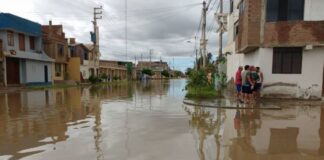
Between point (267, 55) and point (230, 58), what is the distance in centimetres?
1063

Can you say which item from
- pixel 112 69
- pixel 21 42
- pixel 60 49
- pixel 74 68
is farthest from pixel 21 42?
pixel 112 69

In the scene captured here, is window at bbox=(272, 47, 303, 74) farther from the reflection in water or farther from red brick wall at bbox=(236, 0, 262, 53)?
the reflection in water

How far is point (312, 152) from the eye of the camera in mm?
5539

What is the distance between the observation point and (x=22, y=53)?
2922 centimetres

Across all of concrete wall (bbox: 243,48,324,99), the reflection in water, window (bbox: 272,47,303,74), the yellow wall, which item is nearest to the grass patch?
concrete wall (bbox: 243,48,324,99)

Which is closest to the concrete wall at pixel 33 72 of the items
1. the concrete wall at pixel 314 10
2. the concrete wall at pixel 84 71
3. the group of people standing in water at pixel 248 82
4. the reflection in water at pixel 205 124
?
the concrete wall at pixel 84 71

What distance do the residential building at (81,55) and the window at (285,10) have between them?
33.9 meters

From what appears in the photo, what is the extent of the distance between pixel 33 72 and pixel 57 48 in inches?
258

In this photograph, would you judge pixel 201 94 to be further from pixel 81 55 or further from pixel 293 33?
pixel 81 55

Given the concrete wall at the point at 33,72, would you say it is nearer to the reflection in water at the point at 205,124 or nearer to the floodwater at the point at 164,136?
the floodwater at the point at 164,136

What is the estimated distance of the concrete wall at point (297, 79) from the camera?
14296mm

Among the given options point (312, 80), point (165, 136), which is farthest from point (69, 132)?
point (312, 80)

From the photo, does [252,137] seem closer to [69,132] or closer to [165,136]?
[165,136]

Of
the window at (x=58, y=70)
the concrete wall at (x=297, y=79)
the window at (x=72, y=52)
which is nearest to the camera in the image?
the concrete wall at (x=297, y=79)
